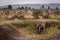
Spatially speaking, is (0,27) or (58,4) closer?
(0,27)

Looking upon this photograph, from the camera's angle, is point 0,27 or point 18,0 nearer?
point 0,27

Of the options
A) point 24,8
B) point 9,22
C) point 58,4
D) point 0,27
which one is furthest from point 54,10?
point 0,27

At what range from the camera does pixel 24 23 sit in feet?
10.5

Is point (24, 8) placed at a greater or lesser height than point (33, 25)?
greater

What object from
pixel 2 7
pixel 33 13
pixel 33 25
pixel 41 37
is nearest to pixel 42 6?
pixel 33 13

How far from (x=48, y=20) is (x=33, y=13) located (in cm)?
40

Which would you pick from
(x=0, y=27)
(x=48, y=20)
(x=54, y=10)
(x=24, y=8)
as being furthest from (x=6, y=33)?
(x=54, y=10)

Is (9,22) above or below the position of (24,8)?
below

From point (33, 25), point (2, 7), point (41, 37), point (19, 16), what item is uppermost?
point (2, 7)

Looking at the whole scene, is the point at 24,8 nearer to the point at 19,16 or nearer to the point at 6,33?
the point at 19,16

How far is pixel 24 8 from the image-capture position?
3.29 m

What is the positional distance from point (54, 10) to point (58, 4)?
0.19 metres

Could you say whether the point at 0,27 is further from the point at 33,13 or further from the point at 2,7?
the point at 33,13

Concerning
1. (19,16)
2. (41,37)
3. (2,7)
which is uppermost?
(2,7)
